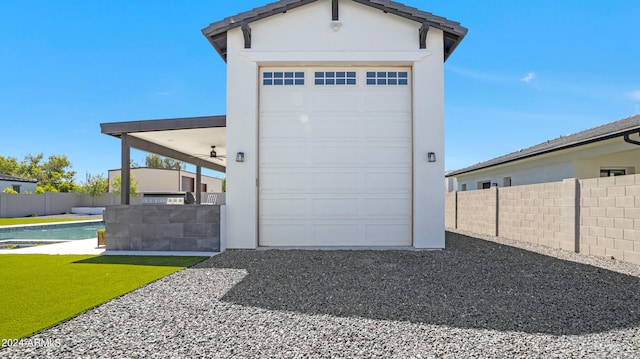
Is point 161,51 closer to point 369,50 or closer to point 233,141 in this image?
point 233,141

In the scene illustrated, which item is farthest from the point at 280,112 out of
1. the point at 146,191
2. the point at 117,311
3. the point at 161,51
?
the point at 146,191

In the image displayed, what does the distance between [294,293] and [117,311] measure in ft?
7.07

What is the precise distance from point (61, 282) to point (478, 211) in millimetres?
13401

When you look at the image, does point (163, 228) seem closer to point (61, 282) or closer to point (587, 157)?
point (61, 282)

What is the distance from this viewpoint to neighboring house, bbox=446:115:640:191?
30.7 feet

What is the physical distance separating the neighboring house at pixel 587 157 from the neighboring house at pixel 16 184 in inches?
1452

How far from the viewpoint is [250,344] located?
3.17 meters

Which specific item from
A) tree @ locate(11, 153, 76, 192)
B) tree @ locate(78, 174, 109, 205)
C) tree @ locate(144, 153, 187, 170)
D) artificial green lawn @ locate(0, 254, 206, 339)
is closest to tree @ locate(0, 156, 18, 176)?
tree @ locate(11, 153, 76, 192)

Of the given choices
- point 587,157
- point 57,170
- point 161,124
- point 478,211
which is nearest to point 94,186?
point 57,170

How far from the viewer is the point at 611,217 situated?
300 inches

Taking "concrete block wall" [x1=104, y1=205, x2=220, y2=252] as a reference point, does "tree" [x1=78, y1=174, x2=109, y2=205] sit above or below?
above

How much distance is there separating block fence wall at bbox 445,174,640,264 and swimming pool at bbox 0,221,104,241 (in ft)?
49.7

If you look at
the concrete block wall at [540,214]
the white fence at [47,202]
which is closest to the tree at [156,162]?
the white fence at [47,202]

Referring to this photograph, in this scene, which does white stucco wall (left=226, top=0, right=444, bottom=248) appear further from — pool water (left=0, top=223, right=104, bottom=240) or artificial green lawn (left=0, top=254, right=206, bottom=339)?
pool water (left=0, top=223, right=104, bottom=240)
